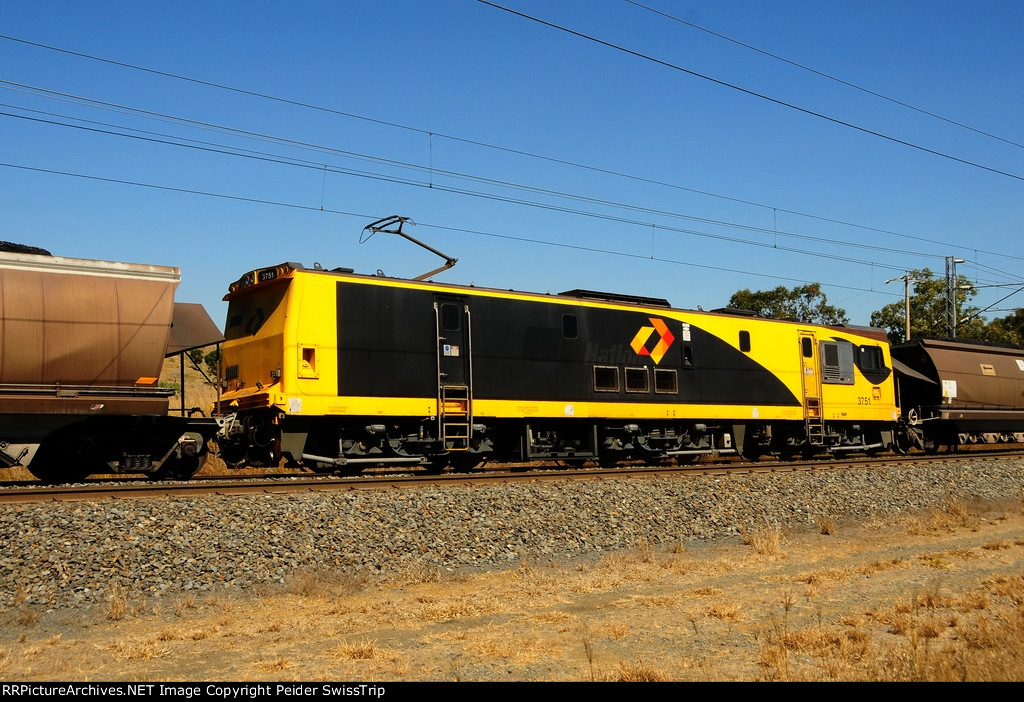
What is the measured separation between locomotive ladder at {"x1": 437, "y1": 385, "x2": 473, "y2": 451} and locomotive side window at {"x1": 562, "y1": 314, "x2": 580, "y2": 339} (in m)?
2.81

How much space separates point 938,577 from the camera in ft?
37.0

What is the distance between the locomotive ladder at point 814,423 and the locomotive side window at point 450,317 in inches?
417

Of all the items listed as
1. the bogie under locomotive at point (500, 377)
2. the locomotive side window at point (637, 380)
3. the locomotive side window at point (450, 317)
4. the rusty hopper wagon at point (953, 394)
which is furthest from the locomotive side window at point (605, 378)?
the rusty hopper wagon at point (953, 394)

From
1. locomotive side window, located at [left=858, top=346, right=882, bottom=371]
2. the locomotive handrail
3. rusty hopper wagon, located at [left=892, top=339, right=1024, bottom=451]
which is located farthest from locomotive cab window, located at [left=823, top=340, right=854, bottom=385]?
the locomotive handrail

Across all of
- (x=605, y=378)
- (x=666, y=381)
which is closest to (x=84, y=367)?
(x=605, y=378)

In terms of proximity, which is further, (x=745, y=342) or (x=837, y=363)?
(x=837, y=363)

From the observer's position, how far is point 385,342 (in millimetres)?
15453

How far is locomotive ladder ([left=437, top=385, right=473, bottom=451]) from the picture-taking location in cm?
1597

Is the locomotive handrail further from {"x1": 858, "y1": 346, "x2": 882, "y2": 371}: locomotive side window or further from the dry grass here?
{"x1": 858, "y1": 346, "x2": 882, "y2": 371}: locomotive side window

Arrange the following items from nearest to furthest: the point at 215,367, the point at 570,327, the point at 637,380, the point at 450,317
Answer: the point at 450,317 → the point at 570,327 → the point at 637,380 → the point at 215,367

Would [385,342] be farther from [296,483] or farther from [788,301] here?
[788,301]

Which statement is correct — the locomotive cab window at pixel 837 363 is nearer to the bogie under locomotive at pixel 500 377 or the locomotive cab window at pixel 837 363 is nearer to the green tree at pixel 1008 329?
the bogie under locomotive at pixel 500 377

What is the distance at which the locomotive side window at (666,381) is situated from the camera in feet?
63.7

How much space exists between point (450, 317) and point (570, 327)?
2.96 metres
